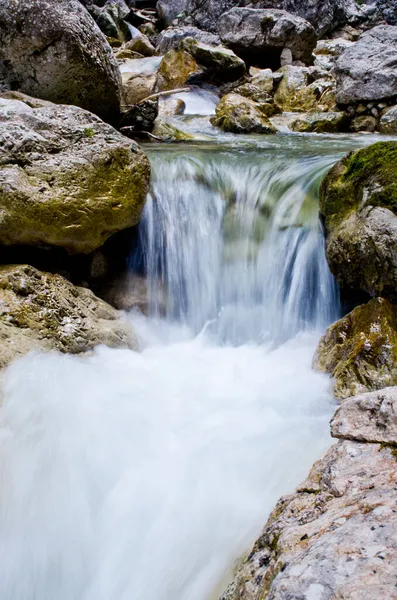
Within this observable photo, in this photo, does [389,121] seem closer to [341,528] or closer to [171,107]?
[171,107]

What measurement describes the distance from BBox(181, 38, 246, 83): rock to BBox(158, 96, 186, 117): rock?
9.34ft

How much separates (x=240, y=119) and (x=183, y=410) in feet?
30.0

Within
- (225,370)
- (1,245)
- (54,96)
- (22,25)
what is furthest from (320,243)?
(22,25)

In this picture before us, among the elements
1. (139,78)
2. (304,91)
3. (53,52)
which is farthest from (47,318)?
(304,91)

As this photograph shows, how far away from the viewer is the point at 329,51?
66.6 ft

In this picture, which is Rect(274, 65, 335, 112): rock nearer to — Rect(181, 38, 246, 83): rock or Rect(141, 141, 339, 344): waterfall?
Rect(181, 38, 246, 83): rock

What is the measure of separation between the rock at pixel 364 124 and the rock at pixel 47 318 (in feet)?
32.8

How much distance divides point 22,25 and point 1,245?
3.75 meters

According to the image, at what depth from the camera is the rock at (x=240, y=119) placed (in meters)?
10.4

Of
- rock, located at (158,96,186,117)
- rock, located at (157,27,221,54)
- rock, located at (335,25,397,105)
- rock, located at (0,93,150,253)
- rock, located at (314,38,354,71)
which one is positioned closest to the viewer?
rock, located at (0,93,150,253)

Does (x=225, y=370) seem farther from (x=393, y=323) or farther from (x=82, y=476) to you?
(x=82, y=476)

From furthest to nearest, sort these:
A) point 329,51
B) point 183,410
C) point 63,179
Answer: point 329,51 < point 63,179 < point 183,410

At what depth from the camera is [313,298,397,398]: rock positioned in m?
3.26

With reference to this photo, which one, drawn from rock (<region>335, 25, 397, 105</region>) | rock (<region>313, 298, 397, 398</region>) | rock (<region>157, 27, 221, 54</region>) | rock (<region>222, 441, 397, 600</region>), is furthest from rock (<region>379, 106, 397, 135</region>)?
rock (<region>157, 27, 221, 54</region>)
